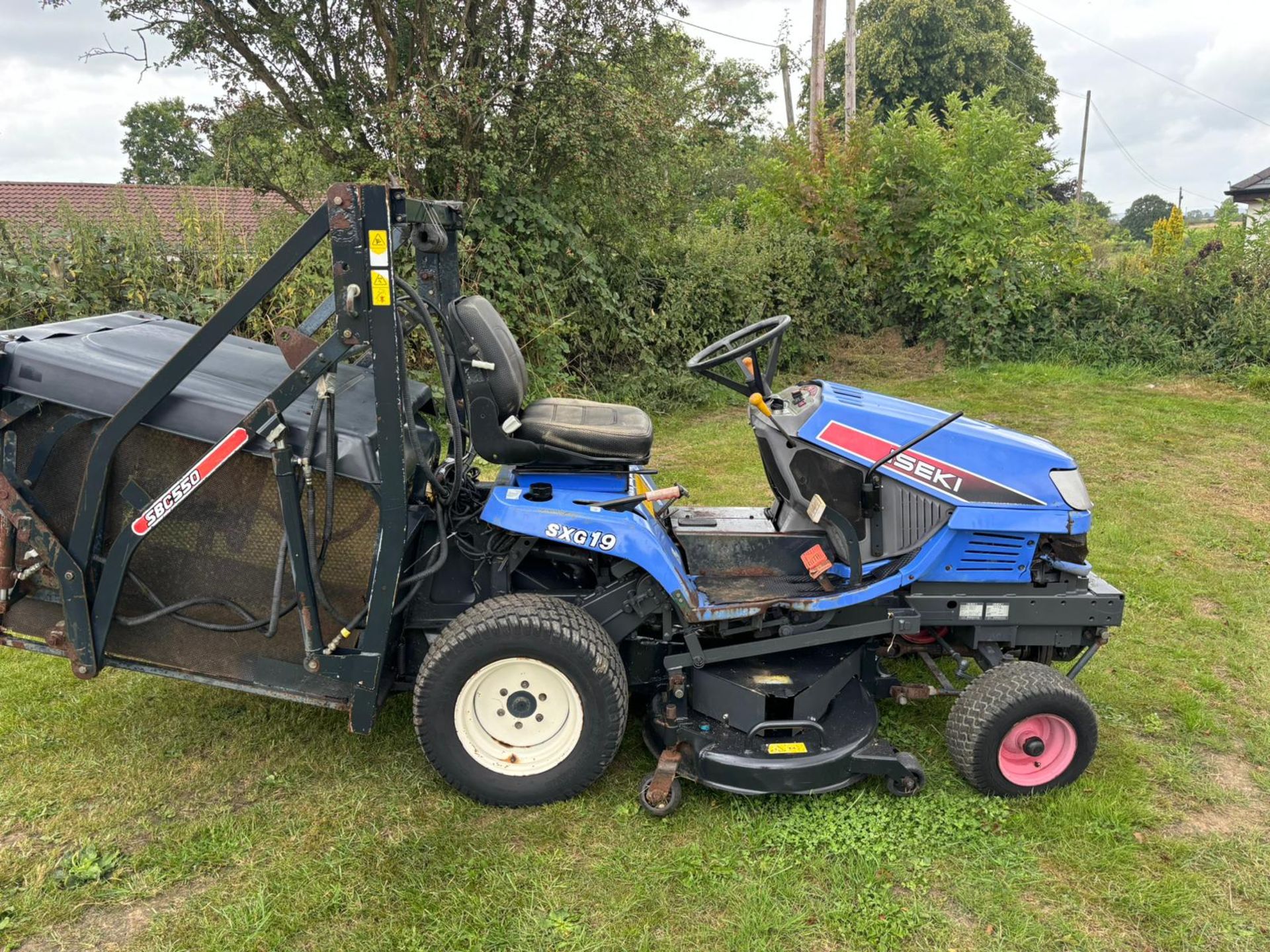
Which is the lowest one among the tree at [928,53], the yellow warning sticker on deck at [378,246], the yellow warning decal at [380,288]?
the yellow warning decal at [380,288]

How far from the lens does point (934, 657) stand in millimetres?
3814

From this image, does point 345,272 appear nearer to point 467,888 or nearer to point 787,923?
point 467,888

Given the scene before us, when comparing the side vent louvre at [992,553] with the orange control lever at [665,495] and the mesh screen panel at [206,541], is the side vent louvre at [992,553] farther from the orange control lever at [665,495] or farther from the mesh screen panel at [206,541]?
the mesh screen panel at [206,541]

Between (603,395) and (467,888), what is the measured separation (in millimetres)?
6968

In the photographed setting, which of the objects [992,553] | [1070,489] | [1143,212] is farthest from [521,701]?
[1143,212]

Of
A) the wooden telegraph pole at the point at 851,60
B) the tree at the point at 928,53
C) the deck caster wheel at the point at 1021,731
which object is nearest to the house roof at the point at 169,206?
the deck caster wheel at the point at 1021,731

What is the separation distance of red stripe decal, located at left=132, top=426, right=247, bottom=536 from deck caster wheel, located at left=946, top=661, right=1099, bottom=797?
8.40ft

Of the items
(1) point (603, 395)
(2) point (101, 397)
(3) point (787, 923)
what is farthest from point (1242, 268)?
(2) point (101, 397)

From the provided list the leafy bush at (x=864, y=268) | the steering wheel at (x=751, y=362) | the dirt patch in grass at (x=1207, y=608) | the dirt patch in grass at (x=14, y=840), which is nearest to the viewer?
the dirt patch in grass at (x=14, y=840)

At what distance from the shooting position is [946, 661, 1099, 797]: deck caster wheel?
3039 millimetres

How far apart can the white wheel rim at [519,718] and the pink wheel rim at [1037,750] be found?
1502 millimetres

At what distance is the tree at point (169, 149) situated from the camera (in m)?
8.62

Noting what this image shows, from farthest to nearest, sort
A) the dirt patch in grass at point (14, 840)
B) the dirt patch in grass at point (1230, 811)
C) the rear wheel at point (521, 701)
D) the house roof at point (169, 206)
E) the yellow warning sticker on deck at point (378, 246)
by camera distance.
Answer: the house roof at point (169, 206) → the dirt patch in grass at point (1230, 811) → the rear wheel at point (521, 701) → the dirt patch in grass at point (14, 840) → the yellow warning sticker on deck at point (378, 246)

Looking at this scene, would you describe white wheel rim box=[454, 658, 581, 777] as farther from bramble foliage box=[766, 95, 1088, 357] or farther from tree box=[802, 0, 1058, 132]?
tree box=[802, 0, 1058, 132]
